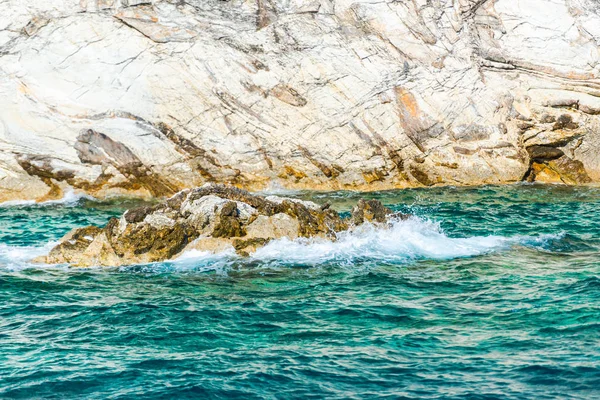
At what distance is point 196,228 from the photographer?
56.2ft

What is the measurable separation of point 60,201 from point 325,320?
1712cm

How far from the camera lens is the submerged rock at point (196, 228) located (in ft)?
54.4

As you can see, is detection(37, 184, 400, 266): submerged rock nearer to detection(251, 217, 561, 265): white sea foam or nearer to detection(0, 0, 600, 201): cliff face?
detection(251, 217, 561, 265): white sea foam

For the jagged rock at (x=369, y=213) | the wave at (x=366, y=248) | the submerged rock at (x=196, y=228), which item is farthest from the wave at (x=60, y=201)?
the jagged rock at (x=369, y=213)

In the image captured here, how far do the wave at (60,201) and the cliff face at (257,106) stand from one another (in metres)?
0.34

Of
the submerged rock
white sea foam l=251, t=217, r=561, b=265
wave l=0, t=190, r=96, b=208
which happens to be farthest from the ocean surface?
wave l=0, t=190, r=96, b=208

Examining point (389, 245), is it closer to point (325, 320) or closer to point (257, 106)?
point (325, 320)

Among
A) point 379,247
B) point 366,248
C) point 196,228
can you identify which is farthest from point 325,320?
point 196,228

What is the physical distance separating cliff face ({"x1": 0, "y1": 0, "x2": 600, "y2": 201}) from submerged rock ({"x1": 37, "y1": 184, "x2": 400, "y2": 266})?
962 cm

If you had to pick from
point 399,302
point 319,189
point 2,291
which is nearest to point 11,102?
point 319,189

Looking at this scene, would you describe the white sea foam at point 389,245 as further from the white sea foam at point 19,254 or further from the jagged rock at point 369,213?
the white sea foam at point 19,254

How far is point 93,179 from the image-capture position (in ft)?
89.5

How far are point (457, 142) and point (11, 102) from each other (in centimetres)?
1648

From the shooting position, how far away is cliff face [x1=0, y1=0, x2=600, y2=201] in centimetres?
2725
